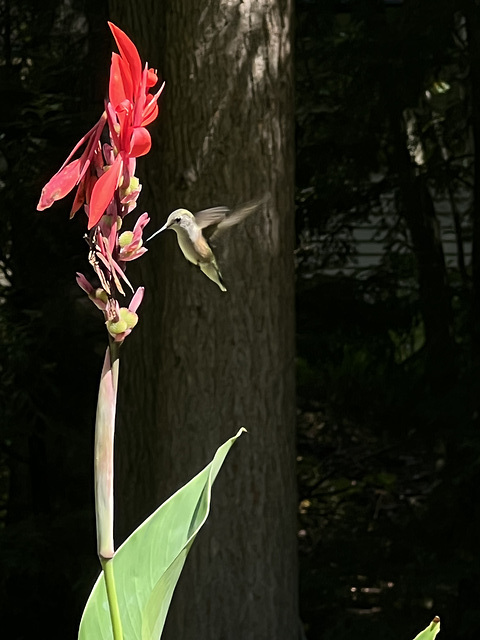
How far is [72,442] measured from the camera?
145 inches

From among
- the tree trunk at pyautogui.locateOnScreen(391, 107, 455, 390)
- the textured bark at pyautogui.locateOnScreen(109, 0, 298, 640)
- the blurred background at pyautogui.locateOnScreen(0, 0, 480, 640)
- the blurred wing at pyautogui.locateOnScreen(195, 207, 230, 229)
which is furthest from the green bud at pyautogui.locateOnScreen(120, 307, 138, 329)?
the tree trunk at pyautogui.locateOnScreen(391, 107, 455, 390)

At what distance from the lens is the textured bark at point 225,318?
7.83 ft

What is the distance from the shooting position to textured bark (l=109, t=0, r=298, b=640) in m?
2.39

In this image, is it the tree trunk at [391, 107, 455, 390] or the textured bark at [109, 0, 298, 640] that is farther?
the tree trunk at [391, 107, 455, 390]

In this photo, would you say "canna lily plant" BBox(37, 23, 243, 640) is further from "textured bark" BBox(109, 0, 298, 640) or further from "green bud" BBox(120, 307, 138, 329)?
"textured bark" BBox(109, 0, 298, 640)

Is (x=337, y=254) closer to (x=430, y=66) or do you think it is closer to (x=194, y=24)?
(x=430, y=66)

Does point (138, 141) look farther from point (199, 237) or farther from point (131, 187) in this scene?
point (199, 237)

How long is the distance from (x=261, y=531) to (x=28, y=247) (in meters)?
1.58

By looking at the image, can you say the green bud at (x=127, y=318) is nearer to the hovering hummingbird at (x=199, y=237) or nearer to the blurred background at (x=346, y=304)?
the hovering hummingbird at (x=199, y=237)

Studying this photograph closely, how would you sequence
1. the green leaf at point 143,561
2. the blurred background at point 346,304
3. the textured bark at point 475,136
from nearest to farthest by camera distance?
the green leaf at point 143,561
the textured bark at point 475,136
the blurred background at point 346,304

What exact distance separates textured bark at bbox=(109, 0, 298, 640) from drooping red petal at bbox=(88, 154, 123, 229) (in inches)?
66.7

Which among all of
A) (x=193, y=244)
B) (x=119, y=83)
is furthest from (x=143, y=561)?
(x=193, y=244)

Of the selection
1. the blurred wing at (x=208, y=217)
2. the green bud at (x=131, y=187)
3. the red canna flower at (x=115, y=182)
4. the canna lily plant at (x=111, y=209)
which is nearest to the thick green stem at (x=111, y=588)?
the canna lily plant at (x=111, y=209)

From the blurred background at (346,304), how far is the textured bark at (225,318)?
88 centimetres
